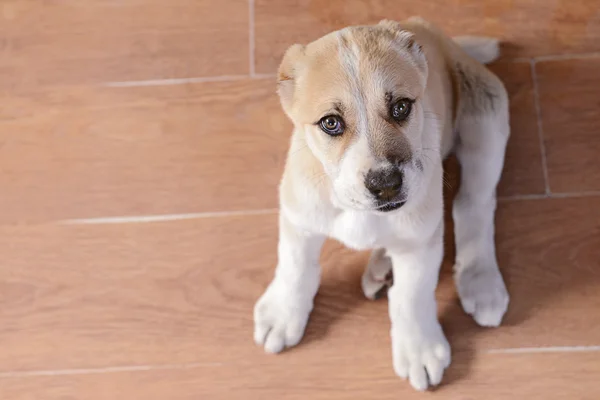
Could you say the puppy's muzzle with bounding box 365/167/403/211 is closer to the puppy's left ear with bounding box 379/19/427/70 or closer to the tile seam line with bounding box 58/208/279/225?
the puppy's left ear with bounding box 379/19/427/70

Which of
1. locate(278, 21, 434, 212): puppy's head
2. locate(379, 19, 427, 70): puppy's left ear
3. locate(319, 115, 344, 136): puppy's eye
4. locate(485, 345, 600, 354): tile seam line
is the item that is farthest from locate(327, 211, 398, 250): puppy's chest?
locate(485, 345, 600, 354): tile seam line

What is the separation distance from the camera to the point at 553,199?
1963mm

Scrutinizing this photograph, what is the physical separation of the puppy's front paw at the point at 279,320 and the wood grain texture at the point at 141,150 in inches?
12.1

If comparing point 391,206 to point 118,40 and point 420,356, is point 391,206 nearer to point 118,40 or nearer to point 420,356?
point 420,356

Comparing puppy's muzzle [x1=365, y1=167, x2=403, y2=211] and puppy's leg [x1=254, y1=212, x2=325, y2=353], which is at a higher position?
puppy's muzzle [x1=365, y1=167, x2=403, y2=211]

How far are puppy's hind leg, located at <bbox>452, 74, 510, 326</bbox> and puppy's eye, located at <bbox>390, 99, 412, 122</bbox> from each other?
0.49m

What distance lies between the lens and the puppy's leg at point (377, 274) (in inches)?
72.2

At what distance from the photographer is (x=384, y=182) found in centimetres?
125

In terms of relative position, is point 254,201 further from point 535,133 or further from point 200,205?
point 535,133

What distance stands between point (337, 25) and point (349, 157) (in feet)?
3.27

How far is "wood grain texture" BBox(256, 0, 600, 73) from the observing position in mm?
2107

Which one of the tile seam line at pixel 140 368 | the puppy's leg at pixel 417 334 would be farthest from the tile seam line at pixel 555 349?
the puppy's leg at pixel 417 334

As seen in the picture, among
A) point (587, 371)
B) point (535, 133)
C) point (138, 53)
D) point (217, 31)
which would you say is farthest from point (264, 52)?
point (587, 371)

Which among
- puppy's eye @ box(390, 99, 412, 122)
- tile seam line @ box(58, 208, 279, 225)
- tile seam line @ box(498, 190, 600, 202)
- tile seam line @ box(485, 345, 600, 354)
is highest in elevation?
puppy's eye @ box(390, 99, 412, 122)
